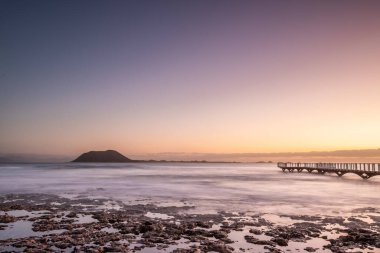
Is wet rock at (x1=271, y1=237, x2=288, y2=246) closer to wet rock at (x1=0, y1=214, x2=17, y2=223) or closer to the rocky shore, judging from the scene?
the rocky shore

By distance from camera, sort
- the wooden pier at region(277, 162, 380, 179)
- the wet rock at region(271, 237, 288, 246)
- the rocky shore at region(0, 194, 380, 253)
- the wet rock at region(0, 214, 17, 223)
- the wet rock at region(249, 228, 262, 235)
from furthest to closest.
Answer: the wooden pier at region(277, 162, 380, 179) < the wet rock at region(0, 214, 17, 223) < the wet rock at region(249, 228, 262, 235) < the wet rock at region(271, 237, 288, 246) < the rocky shore at region(0, 194, 380, 253)

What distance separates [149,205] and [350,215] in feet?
47.6

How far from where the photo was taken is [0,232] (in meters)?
16.7

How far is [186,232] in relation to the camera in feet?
53.4

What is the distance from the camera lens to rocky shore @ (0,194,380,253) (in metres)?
13.7

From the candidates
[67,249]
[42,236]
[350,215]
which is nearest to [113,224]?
[42,236]

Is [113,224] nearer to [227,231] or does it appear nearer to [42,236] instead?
[42,236]

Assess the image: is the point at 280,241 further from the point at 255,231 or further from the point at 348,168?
the point at 348,168

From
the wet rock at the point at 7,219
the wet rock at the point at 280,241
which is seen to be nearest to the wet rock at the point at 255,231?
the wet rock at the point at 280,241

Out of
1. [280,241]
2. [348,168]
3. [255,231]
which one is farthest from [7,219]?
[348,168]

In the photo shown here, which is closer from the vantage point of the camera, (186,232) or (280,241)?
(280,241)

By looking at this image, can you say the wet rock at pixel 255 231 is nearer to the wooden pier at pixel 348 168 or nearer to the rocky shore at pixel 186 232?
the rocky shore at pixel 186 232

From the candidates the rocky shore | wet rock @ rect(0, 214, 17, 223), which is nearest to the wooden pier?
the rocky shore

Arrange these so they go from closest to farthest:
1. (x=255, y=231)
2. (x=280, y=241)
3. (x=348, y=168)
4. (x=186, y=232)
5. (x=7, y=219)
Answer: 1. (x=280, y=241)
2. (x=186, y=232)
3. (x=255, y=231)
4. (x=7, y=219)
5. (x=348, y=168)
